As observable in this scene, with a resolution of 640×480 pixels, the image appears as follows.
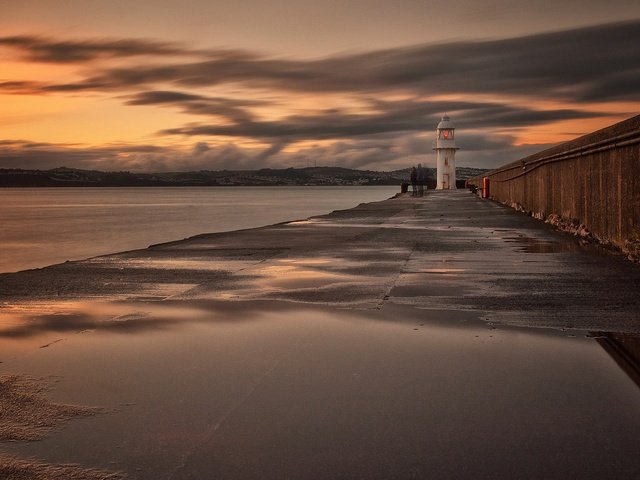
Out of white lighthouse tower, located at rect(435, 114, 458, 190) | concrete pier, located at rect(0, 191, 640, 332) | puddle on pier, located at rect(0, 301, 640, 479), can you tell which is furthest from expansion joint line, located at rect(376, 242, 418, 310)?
white lighthouse tower, located at rect(435, 114, 458, 190)

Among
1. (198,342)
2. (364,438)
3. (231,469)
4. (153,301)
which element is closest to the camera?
(231,469)

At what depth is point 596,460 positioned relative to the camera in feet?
9.75

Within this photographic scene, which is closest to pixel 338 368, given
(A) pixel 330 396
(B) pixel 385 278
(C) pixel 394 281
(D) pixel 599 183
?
(A) pixel 330 396

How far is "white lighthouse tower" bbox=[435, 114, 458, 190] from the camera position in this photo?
247 feet

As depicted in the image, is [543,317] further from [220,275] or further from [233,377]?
[220,275]

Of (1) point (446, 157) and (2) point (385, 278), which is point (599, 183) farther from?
(1) point (446, 157)

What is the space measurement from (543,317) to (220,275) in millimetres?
4268

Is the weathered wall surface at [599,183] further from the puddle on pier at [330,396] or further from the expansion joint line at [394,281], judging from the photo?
the puddle on pier at [330,396]

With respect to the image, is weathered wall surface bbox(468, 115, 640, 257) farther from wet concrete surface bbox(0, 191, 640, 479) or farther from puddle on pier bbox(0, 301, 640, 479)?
puddle on pier bbox(0, 301, 640, 479)

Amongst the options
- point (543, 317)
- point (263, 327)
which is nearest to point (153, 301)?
point (263, 327)

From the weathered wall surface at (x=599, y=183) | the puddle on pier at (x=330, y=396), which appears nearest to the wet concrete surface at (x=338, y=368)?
the puddle on pier at (x=330, y=396)

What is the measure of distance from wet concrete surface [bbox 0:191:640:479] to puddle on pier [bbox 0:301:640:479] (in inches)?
0.5

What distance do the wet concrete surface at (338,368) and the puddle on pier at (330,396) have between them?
13 mm

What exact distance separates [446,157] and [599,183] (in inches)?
2539
